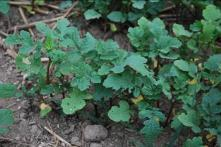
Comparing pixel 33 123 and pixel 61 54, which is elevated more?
pixel 61 54

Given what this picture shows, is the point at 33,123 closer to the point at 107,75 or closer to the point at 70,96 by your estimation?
the point at 70,96

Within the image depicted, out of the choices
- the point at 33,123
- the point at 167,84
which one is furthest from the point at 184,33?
the point at 33,123

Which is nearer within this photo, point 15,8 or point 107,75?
point 107,75

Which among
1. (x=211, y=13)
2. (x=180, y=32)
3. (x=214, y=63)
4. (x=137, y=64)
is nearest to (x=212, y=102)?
(x=214, y=63)

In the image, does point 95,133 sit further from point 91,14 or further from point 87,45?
point 91,14

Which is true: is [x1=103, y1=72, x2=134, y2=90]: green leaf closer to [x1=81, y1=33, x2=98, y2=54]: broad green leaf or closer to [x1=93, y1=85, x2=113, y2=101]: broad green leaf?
[x1=93, y1=85, x2=113, y2=101]: broad green leaf

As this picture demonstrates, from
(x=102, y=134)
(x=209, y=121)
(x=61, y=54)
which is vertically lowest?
(x=102, y=134)

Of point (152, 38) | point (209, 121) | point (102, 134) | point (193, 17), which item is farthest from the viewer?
point (193, 17)
